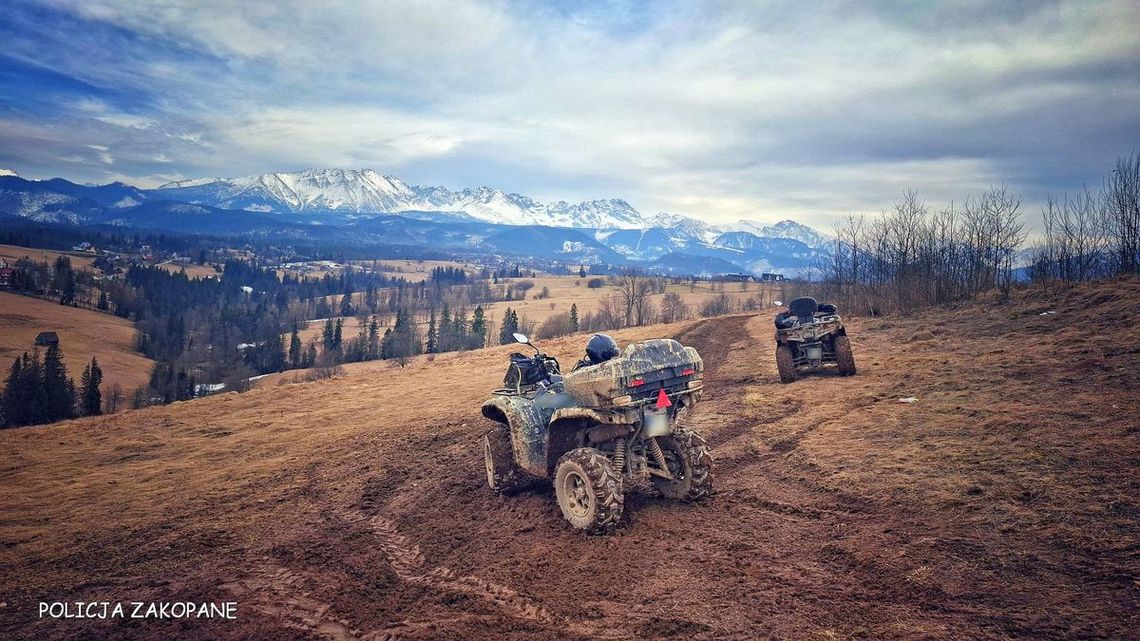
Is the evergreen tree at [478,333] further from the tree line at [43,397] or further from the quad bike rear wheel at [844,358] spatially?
the quad bike rear wheel at [844,358]

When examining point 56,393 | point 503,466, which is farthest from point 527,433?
point 56,393

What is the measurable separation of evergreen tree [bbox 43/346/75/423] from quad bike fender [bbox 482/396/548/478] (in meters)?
63.1

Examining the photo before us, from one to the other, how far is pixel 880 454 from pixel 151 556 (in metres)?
11.1

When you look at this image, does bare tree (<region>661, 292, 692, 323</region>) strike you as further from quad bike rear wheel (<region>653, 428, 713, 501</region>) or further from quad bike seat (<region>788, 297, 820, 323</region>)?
quad bike rear wheel (<region>653, 428, 713, 501</region>)

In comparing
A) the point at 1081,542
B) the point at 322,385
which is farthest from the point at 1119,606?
the point at 322,385

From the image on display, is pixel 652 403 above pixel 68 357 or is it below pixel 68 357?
above

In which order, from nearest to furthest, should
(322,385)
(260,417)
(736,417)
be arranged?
(736,417) → (260,417) → (322,385)

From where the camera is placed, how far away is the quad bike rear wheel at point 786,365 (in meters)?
16.7

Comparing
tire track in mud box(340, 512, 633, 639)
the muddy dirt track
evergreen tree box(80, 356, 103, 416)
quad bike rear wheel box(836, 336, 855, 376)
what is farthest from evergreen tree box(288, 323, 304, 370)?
tire track in mud box(340, 512, 633, 639)

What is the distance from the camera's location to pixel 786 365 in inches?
659

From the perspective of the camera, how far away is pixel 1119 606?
15.6ft

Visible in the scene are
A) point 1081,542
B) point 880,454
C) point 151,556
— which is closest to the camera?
point 1081,542

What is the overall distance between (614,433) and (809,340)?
37.0ft

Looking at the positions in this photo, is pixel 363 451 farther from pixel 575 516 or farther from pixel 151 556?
pixel 575 516
